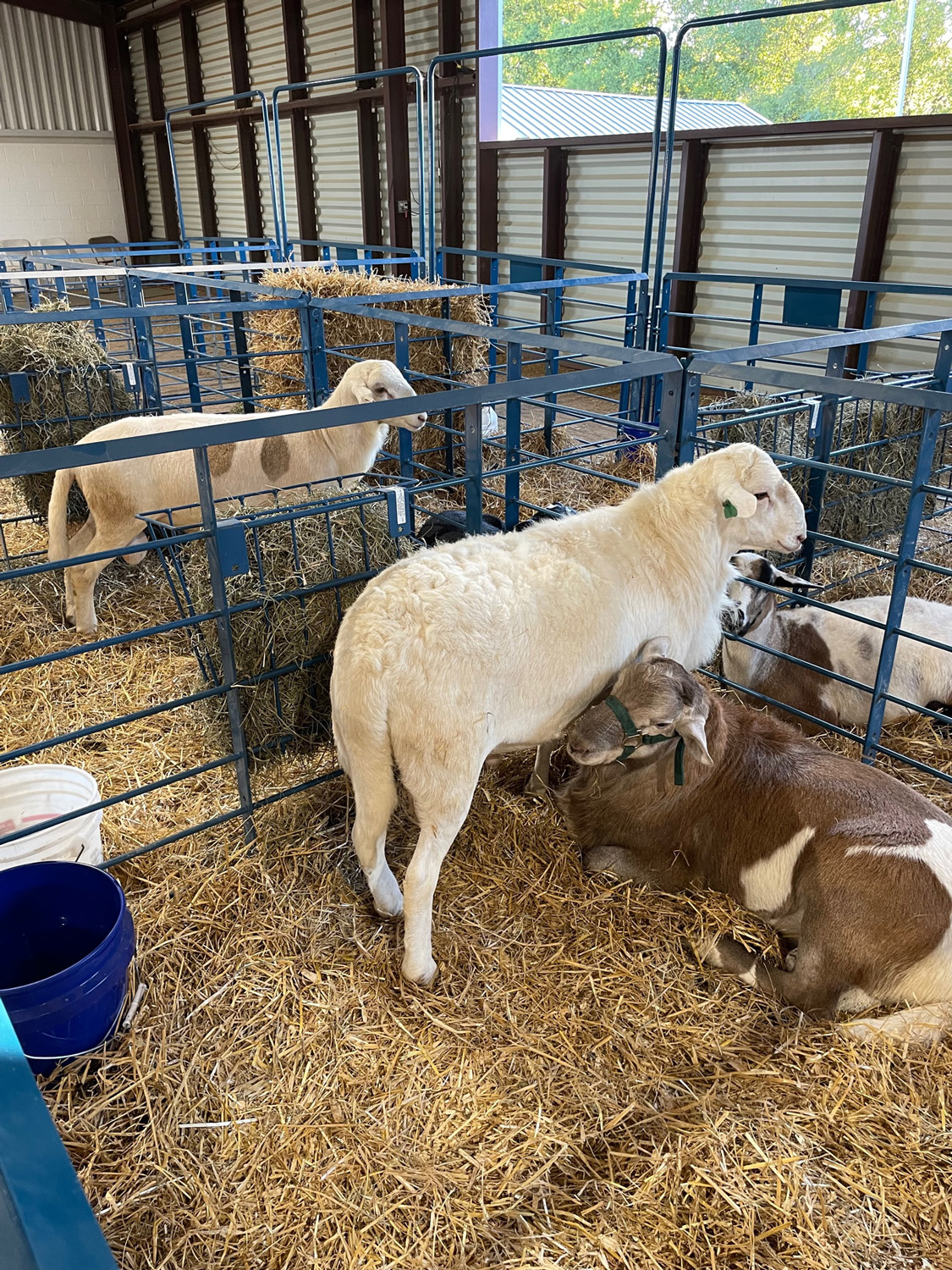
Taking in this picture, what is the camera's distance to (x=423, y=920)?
2562mm

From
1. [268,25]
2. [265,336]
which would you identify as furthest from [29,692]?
[268,25]

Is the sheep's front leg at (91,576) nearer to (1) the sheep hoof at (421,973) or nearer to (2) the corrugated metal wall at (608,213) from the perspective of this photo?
(1) the sheep hoof at (421,973)

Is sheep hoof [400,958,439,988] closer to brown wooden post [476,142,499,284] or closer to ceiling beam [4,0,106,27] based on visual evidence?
brown wooden post [476,142,499,284]

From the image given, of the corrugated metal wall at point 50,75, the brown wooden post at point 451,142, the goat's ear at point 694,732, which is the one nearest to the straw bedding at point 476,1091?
the goat's ear at point 694,732

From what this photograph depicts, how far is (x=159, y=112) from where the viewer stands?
20.3 m

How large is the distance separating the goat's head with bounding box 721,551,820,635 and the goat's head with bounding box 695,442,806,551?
0.66m

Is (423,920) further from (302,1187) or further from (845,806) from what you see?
(845,806)

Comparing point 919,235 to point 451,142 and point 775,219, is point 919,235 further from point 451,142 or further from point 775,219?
point 451,142

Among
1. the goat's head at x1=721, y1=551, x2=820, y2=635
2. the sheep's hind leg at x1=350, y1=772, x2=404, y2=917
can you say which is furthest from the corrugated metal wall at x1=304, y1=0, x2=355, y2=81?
the sheep's hind leg at x1=350, y1=772, x2=404, y2=917

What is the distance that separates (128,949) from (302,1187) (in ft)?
2.47

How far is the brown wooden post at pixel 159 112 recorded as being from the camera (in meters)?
19.8

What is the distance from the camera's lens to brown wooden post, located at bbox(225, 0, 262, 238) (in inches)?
647

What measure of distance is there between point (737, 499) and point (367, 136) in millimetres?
13140

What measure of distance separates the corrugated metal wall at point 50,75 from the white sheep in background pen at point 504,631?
22.2 m
